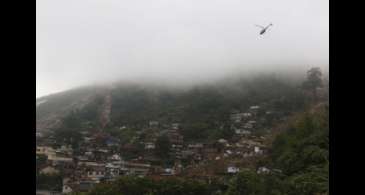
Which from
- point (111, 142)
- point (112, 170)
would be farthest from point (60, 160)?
point (111, 142)

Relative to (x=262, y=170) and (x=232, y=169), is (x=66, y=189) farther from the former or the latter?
(x=262, y=170)

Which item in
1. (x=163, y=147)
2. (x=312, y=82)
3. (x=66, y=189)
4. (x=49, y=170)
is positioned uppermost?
(x=312, y=82)

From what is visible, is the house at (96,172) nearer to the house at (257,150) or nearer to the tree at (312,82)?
the house at (257,150)

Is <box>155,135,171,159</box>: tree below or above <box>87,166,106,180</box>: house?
above

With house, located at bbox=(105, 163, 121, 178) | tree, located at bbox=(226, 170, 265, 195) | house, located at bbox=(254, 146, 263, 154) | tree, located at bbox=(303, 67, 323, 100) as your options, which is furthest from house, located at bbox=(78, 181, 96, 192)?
tree, located at bbox=(303, 67, 323, 100)

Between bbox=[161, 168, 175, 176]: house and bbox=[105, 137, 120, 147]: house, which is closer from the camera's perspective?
bbox=[161, 168, 175, 176]: house

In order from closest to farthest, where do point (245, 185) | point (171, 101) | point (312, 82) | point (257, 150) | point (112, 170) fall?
1. point (245, 185)
2. point (112, 170)
3. point (257, 150)
4. point (312, 82)
5. point (171, 101)

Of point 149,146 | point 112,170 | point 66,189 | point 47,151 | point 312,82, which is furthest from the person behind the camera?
point 312,82

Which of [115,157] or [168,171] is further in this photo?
[115,157]

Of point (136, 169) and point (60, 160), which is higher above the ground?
point (60, 160)

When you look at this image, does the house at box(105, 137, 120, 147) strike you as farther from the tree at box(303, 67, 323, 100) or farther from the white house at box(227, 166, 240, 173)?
the tree at box(303, 67, 323, 100)
